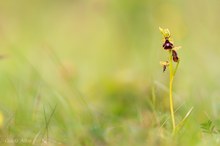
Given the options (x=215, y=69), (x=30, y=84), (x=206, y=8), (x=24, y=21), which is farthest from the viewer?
(x=24, y=21)

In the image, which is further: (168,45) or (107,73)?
(107,73)

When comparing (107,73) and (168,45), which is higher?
(107,73)

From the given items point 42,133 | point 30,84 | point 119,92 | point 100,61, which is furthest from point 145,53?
point 42,133

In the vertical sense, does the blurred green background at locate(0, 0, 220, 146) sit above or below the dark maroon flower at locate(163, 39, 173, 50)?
above

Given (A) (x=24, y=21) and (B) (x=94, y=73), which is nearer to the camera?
(B) (x=94, y=73)

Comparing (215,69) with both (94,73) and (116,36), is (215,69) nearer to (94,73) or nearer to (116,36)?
(94,73)

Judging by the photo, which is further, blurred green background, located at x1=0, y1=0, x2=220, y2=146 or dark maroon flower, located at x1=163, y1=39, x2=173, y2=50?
blurred green background, located at x1=0, y1=0, x2=220, y2=146

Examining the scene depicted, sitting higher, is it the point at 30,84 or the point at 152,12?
the point at 152,12

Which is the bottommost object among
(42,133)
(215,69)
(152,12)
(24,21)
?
(42,133)
